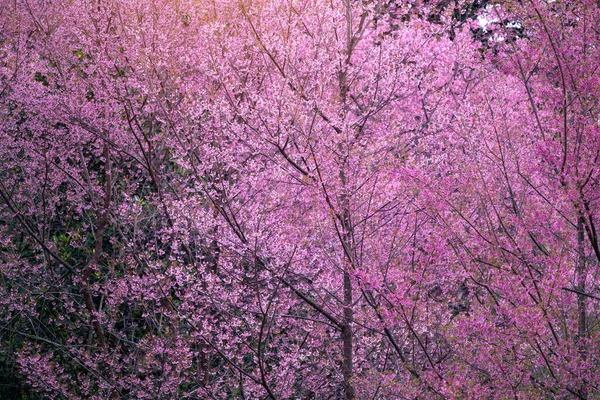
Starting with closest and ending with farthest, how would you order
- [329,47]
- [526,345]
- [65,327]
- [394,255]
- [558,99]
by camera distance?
[558,99] → [526,345] → [394,255] → [329,47] → [65,327]

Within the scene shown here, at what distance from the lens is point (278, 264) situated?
21.8ft

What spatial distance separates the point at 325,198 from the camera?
6.32m

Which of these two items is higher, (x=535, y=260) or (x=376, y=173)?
(x=376, y=173)

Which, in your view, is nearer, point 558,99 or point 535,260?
point 558,99

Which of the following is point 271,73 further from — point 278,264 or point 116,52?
point 278,264

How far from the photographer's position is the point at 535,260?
557 centimetres

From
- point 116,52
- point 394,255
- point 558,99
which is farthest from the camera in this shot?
point 116,52

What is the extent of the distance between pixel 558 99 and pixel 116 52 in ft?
19.1

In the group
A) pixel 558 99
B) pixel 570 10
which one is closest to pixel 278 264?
pixel 558 99

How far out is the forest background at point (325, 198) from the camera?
523 centimetres

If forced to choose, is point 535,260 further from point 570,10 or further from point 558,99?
point 570,10

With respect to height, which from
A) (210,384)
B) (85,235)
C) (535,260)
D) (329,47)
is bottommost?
(210,384)

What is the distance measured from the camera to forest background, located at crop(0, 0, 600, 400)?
5227 mm

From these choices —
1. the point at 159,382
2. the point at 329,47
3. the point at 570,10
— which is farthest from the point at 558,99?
the point at 159,382
